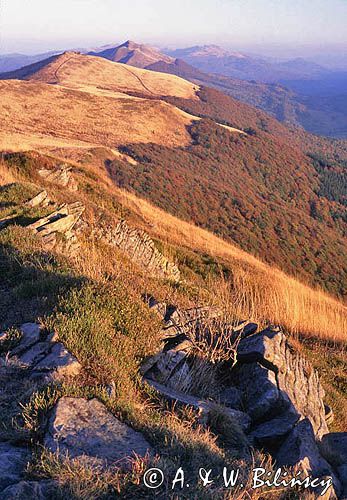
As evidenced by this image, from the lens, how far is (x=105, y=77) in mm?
124438

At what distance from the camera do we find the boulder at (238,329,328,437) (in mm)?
5570

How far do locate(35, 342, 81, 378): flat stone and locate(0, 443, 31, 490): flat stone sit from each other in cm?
88

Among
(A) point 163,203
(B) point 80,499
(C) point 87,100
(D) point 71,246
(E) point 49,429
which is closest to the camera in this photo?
(B) point 80,499

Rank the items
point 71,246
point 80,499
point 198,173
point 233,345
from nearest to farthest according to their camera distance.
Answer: point 80,499
point 233,345
point 71,246
point 198,173

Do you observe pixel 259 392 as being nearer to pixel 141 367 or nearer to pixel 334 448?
pixel 334 448

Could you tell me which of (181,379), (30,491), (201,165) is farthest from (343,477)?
(201,165)

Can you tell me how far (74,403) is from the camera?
3.71 metres

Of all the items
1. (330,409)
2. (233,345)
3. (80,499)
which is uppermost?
(80,499)

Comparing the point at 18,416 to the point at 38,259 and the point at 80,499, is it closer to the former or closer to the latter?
the point at 80,499

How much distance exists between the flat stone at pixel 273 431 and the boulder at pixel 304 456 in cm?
12

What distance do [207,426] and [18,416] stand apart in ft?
5.82

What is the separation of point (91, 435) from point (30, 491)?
0.74 meters

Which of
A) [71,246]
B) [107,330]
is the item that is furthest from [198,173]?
[107,330]

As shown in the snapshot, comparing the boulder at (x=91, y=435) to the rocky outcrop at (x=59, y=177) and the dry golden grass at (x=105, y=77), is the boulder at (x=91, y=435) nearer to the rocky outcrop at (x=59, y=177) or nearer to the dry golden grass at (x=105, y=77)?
the rocky outcrop at (x=59, y=177)
